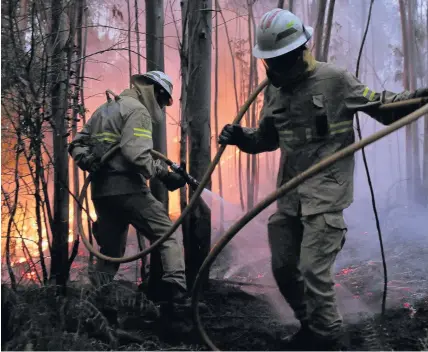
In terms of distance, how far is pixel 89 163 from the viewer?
3.79 metres

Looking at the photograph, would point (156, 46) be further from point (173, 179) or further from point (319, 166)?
point (319, 166)

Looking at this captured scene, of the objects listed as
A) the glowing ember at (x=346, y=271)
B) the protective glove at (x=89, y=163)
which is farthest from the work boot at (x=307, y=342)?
the glowing ember at (x=346, y=271)

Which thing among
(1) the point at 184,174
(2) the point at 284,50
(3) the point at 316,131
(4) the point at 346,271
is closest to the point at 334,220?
Answer: (3) the point at 316,131

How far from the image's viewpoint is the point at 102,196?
12.6 ft

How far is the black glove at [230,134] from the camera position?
3371 mm

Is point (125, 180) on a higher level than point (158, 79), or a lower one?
lower

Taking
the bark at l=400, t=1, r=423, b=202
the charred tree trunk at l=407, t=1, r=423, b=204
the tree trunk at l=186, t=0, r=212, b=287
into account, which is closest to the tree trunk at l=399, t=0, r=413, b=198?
the bark at l=400, t=1, r=423, b=202

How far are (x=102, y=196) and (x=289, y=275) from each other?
5.52 feet

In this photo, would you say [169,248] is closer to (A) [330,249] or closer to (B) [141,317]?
(B) [141,317]

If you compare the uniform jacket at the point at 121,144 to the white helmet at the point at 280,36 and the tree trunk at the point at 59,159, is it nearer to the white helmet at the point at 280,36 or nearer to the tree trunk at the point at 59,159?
the tree trunk at the point at 59,159

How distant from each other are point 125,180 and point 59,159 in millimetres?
592

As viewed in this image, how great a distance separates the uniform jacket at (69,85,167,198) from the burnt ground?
947 millimetres

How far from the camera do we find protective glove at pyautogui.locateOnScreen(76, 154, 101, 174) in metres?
3.79

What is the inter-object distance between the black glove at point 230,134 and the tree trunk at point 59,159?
137 centimetres
